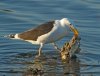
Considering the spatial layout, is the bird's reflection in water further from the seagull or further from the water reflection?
the seagull

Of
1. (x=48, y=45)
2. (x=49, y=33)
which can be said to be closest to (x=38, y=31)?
(x=49, y=33)

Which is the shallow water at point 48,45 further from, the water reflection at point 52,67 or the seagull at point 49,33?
the seagull at point 49,33

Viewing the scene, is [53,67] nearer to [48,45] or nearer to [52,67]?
[52,67]

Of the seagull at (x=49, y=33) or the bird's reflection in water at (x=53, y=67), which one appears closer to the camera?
the bird's reflection in water at (x=53, y=67)

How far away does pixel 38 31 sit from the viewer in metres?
15.8

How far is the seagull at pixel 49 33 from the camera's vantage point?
15.6 metres

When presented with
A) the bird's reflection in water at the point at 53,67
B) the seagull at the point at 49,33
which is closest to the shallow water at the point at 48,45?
the bird's reflection in water at the point at 53,67

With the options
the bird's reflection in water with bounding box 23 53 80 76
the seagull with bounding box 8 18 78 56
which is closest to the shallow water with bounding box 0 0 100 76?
the bird's reflection in water with bounding box 23 53 80 76

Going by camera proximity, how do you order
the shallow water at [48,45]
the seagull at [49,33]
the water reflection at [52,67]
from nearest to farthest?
the water reflection at [52,67] → the shallow water at [48,45] → the seagull at [49,33]

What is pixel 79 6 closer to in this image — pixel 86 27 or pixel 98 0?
pixel 98 0

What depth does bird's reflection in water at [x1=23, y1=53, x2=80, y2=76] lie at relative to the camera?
44.6ft

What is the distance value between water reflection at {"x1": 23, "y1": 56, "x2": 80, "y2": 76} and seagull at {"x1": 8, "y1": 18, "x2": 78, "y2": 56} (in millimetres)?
585

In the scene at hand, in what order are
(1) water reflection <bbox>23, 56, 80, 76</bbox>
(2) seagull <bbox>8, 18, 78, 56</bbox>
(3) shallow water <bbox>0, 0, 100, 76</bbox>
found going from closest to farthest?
(1) water reflection <bbox>23, 56, 80, 76</bbox> < (3) shallow water <bbox>0, 0, 100, 76</bbox> < (2) seagull <bbox>8, 18, 78, 56</bbox>

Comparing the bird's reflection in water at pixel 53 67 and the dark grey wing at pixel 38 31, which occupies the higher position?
the dark grey wing at pixel 38 31
